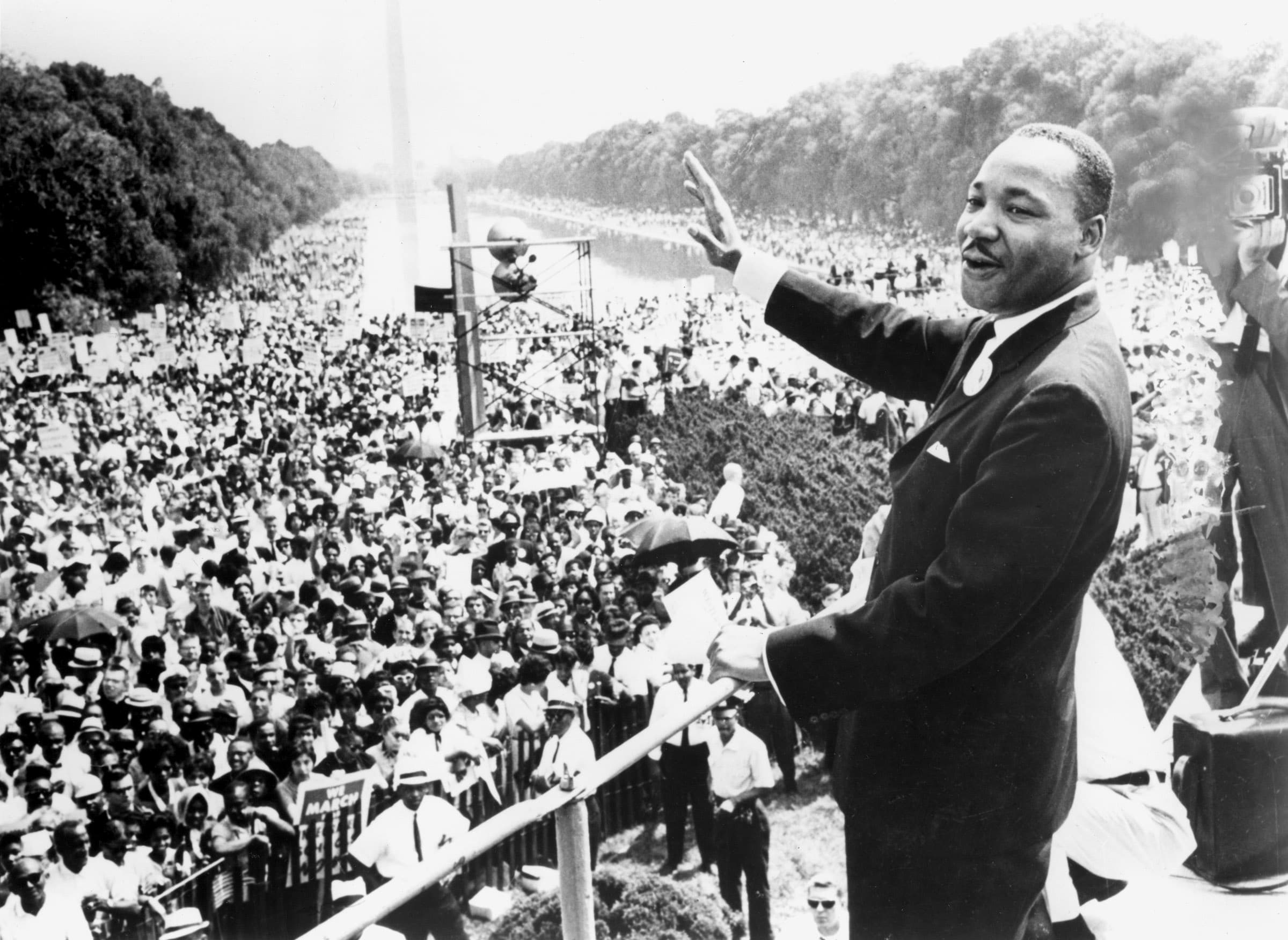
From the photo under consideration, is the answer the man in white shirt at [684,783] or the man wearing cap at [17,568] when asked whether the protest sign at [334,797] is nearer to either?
the man in white shirt at [684,783]

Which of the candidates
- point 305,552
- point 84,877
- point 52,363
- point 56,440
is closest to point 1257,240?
point 305,552

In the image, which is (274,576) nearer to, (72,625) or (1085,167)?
(72,625)

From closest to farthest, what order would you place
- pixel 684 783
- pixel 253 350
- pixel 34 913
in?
pixel 34 913
pixel 684 783
pixel 253 350

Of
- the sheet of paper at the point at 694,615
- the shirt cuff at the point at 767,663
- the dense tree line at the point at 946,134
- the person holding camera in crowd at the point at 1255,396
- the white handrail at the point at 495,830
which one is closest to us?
the white handrail at the point at 495,830

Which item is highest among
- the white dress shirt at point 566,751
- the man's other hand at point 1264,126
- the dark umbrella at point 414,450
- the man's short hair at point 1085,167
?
the man's other hand at point 1264,126

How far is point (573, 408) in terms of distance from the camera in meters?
8.82

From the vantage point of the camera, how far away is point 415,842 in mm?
5266

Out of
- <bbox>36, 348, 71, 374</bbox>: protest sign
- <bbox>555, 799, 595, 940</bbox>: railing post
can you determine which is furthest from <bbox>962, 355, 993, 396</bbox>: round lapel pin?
<bbox>36, 348, 71, 374</bbox>: protest sign

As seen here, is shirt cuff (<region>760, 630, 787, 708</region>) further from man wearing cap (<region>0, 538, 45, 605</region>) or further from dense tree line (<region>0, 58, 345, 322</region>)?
man wearing cap (<region>0, 538, 45, 605</region>)

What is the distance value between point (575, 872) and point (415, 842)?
3.84m

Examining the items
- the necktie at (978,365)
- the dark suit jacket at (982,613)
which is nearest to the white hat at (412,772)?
the dark suit jacket at (982,613)

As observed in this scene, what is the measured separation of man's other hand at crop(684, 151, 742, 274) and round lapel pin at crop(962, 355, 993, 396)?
1.58ft

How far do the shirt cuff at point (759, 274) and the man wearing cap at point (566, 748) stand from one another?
4.10 m

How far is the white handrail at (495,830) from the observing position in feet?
4.30
